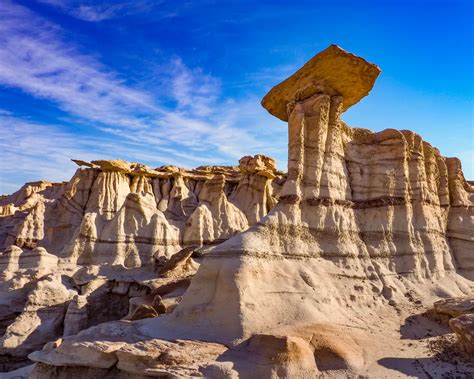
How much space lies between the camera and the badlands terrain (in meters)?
8.34

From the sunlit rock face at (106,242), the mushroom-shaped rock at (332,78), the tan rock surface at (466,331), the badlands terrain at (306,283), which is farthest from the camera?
the sunlit rock face at (106,242)

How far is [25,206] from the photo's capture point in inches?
1766

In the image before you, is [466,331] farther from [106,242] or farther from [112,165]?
[112,165]

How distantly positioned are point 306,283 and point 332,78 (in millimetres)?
6516

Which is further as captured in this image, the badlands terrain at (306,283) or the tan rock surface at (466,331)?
the tan rock surface at (466,331)

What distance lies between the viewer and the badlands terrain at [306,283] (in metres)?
8.34

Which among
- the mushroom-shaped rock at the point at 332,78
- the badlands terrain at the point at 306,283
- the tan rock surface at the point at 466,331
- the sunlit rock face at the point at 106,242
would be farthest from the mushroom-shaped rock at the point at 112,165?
the tan rock surface at the point at 466,331

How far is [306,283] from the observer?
10391 millimetres

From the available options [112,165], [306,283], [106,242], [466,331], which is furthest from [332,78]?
[112,165]

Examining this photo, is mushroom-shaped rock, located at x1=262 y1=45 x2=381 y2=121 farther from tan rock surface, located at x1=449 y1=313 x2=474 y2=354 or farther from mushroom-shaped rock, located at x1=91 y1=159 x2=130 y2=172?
mushroom-shaped rock, located at x1=91 y1=159 x2=130 y2=172

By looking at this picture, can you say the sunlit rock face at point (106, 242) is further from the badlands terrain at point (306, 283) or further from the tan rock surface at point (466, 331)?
the tan rock surface at point (466, 331)

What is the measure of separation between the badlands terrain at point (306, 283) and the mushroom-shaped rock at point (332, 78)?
4 centimetres

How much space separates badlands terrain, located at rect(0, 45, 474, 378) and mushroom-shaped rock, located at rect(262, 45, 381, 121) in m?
0.04

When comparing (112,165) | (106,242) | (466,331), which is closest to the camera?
(466,331)
